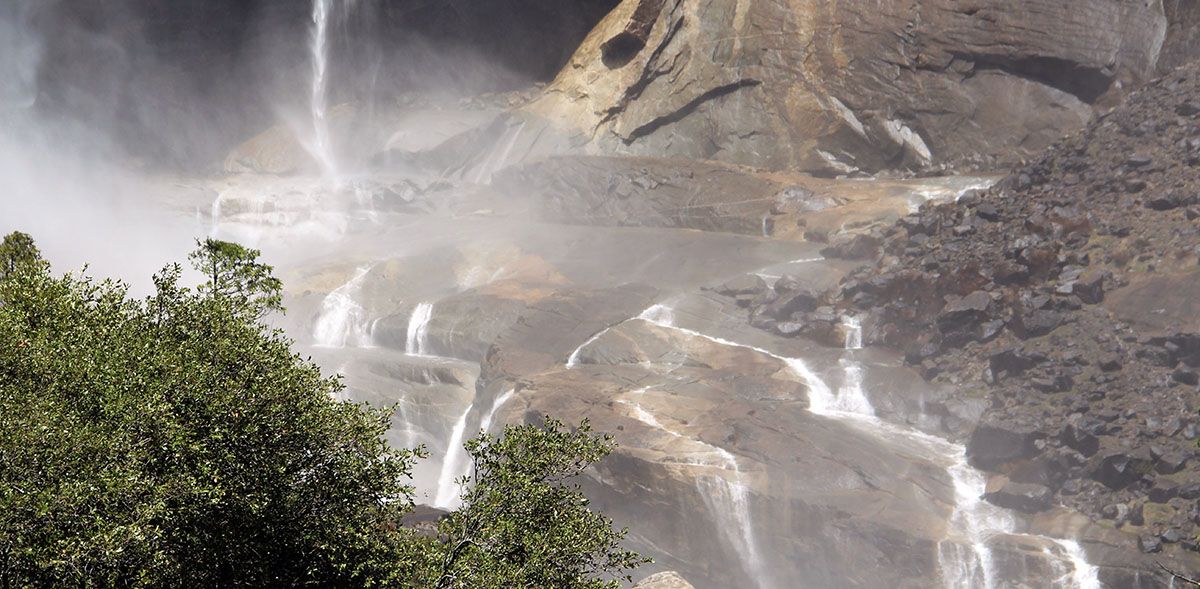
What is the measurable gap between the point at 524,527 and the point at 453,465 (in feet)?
89.4

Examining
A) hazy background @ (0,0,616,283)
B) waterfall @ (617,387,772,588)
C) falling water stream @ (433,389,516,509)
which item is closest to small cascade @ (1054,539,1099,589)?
waterfall @ (617,387,772,588)

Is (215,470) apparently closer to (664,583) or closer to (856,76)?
(664,583)

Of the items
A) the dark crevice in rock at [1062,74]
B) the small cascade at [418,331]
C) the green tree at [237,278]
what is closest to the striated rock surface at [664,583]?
the green tree at [237,278]

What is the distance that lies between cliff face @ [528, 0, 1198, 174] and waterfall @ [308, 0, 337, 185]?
18.0 metres

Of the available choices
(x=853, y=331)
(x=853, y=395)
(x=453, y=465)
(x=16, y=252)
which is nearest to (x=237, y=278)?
(x=16, y=252)

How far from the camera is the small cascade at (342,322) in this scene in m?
51.1

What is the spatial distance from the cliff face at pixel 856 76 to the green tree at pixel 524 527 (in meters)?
47.5

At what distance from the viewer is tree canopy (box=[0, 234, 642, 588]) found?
11312mm

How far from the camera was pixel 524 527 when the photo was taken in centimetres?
1436

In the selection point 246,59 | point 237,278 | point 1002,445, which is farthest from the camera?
point 246,59

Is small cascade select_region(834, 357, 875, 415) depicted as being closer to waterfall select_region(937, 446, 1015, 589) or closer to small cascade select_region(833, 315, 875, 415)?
small cascade select_region(833, 315, 875, 415)

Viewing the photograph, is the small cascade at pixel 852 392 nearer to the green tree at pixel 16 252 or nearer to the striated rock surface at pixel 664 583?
the striated rock surface at pixel 664 583

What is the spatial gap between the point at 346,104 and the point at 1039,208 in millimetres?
Answer: 51913

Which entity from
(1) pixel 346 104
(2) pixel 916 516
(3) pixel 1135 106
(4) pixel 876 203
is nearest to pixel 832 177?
(4) pixel 876 203
